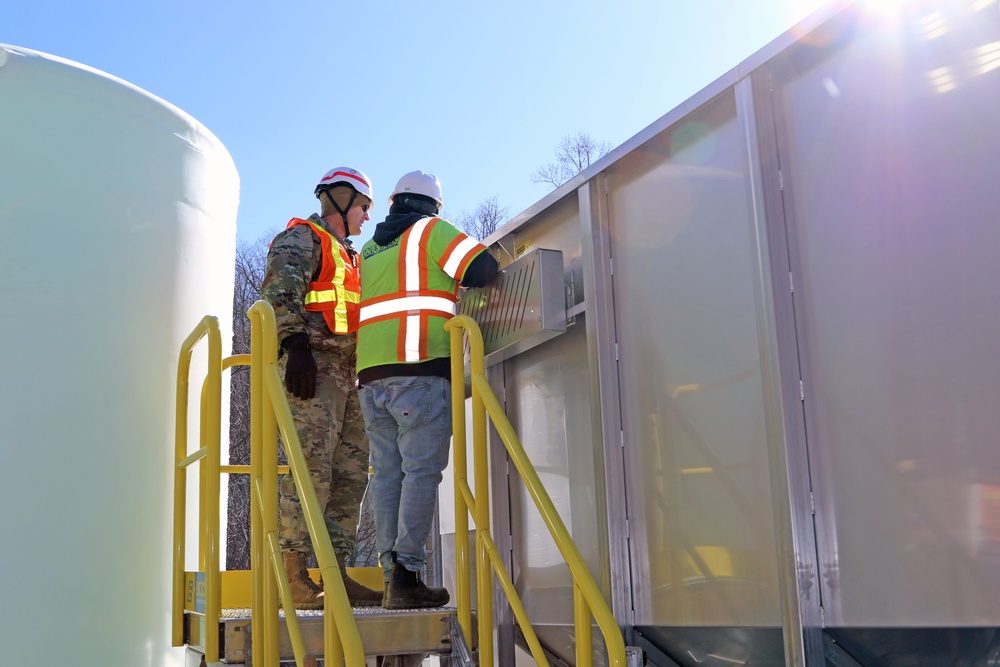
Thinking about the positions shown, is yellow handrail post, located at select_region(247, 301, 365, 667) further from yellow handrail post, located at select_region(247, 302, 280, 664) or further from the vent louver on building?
the vent louver on building

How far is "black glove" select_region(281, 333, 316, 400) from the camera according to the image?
394 centimetres

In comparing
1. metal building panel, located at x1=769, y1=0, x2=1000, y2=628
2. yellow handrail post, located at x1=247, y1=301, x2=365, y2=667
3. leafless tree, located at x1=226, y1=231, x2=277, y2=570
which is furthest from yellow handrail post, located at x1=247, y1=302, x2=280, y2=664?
leafless tree, located at x1=226, y1=231, x2=277, y2=570

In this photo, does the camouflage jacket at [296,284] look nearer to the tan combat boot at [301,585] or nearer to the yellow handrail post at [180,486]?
the yellow handrail post at [180,486]

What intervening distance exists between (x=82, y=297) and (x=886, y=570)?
335cm

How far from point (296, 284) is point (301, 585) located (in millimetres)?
1268

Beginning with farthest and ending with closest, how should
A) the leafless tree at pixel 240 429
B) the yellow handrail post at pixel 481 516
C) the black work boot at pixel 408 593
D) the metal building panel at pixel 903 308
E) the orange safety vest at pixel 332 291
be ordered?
the leafless tree at pixel 240 429 < the orange safety vest at pixel 332 291 < the black work boot at pixel 408 593 < the yellow handrail post at pixel 481 516 < the metal building panel at pixel 903 308

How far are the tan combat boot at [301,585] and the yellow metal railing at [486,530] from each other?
0.73 metres

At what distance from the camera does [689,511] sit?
3133mm

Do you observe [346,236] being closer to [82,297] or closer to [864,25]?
[82,297]

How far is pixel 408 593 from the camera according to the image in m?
3.51

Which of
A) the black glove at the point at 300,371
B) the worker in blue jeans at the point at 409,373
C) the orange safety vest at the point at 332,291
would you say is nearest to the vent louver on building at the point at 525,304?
the worker in blue jeans at the point at 409,373

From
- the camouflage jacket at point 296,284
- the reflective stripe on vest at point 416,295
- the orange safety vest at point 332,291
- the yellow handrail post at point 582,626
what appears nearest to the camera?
the yellow handrail post at point 582,626

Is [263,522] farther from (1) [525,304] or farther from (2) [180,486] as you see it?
(1) [525,304]

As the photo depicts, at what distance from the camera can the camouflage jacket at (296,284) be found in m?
4.06
